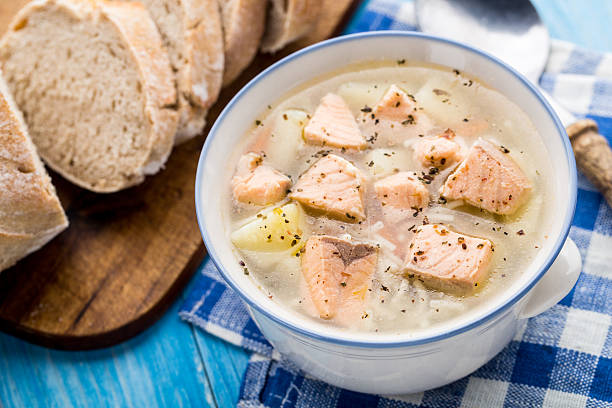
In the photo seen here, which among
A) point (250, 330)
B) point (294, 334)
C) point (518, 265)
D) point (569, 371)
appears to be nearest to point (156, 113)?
point (250, 330)

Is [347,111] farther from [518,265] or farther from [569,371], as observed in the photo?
[569,371]

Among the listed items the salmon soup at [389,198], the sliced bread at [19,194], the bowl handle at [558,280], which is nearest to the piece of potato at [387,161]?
the salmon soup at [389,198]

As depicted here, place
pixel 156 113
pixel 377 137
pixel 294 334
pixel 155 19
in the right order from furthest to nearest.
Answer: pixel 155 19
pixel 156 113
pixel 377 137
pixel 294 334

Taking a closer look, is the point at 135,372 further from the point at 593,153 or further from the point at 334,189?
the point at 593,153

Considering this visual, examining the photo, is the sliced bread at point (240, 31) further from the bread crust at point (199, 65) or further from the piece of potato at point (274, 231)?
the piece of potato at point (274, 231)

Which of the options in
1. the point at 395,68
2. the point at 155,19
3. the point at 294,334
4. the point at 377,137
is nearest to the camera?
the point at 294,334

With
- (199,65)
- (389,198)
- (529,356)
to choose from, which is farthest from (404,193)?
(199,65)

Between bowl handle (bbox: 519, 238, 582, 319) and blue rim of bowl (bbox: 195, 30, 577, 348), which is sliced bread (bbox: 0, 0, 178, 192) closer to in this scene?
blue rim of bowl (bbox: 195, 30, 577, 348)
